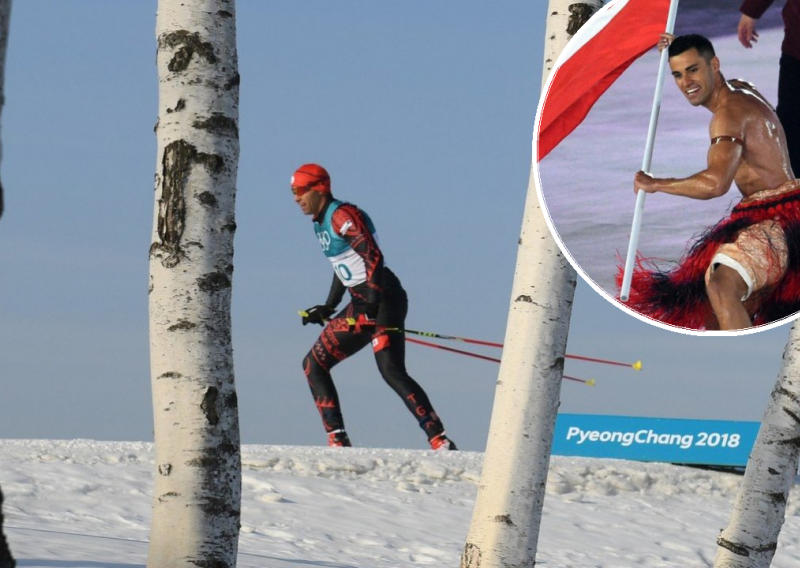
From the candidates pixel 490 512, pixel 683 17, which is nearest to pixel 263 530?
pixel 490 512

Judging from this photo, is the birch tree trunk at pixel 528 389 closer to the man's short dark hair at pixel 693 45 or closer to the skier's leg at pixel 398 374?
the man's short dark hair at pixel 693 45

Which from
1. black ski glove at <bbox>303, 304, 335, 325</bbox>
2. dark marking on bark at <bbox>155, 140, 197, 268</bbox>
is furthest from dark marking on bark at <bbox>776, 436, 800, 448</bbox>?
black ski glove at <bbox>303, 304, 335, 325</bbox>

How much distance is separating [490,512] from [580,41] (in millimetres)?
2291

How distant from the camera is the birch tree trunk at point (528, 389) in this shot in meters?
5.76

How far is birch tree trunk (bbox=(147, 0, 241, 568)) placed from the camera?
15.4ft

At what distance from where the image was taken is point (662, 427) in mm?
11773

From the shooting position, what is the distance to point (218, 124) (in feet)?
15.7

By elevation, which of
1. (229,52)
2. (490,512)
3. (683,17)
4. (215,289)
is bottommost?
(490,512)

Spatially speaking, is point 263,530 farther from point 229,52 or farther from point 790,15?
point 790,15

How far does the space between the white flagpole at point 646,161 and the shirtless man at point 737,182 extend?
69 millimetres

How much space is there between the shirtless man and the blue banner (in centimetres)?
655

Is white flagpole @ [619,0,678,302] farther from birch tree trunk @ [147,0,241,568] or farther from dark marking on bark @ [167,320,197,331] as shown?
dark marking on bark @ [167,320,197,331]

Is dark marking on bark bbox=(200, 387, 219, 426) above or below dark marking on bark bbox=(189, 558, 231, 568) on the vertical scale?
above

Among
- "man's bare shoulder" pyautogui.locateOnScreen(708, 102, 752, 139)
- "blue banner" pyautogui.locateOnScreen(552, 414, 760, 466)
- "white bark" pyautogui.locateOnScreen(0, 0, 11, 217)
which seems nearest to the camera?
"white bark" pyautogui.locateOnScreen(0, 0, 11, 217)
